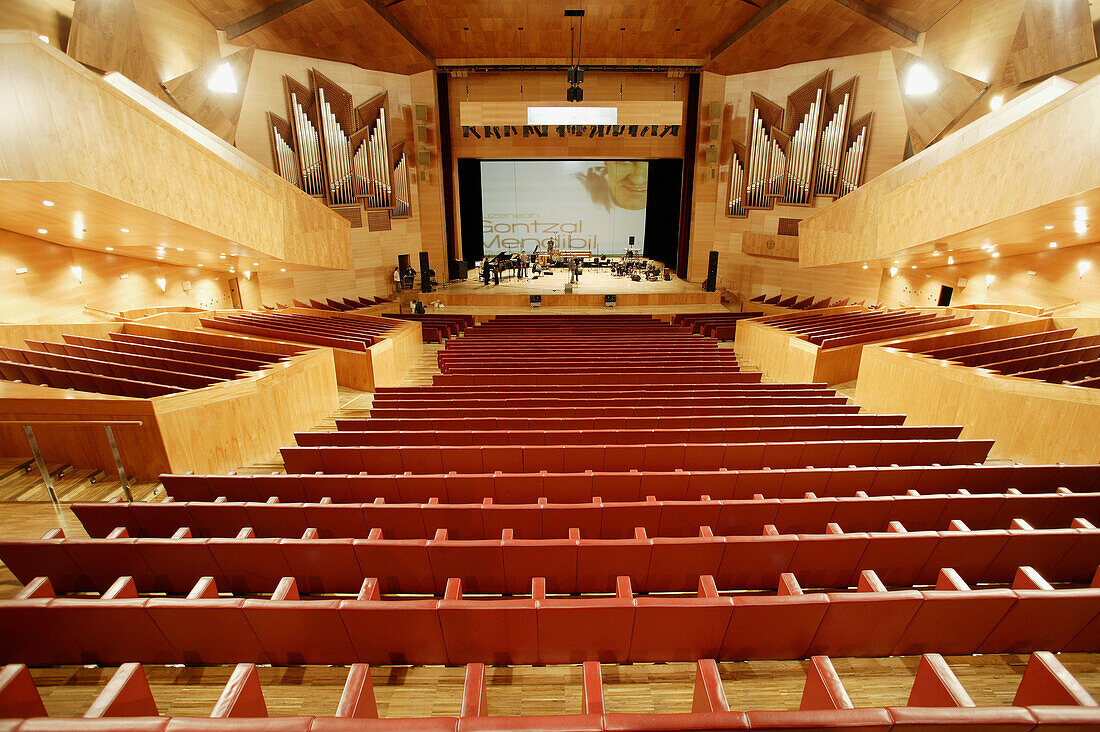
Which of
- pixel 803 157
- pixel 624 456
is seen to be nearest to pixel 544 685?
pixel 624 456

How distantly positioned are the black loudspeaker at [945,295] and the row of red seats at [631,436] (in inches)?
341

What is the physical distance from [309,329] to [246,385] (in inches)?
141

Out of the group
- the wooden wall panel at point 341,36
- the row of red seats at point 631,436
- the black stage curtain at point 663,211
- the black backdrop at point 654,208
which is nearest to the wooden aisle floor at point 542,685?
the row of red seats at point 631,436

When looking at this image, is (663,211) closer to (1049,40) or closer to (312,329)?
(1049,40)

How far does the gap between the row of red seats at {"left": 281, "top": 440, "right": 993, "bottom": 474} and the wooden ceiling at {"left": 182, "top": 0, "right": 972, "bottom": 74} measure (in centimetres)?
1019

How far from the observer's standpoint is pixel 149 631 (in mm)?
1692

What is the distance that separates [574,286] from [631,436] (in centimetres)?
1061

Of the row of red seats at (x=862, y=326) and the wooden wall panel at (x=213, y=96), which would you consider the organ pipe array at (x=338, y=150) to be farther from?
the row of red seats at (x=862, y=326)

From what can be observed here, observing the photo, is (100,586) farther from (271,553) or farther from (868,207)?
(868,207)

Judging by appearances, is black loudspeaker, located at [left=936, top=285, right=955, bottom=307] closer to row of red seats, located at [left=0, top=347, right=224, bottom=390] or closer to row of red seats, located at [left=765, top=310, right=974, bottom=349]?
row of red seats, located at [left=765, top=310, right=974, bottom=349]

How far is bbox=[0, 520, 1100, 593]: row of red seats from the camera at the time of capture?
2031mm

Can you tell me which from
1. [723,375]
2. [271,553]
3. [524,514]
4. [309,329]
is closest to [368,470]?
[271,553]

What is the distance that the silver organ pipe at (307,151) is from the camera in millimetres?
11680

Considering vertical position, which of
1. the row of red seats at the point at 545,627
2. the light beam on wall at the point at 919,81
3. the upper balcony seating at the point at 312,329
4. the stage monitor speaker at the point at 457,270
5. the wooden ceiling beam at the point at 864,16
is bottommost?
the row of red seats at the point at 545,627
